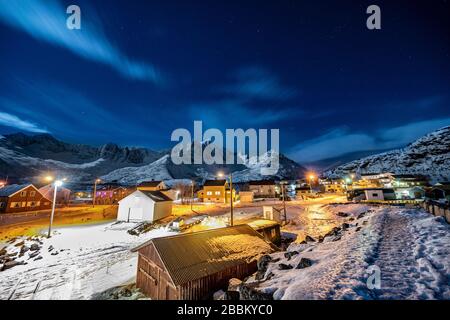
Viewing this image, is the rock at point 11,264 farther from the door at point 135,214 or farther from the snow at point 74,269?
the door at point 135,214

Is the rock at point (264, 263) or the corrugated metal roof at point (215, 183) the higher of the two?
the corrugated metal roof at point (215, 183)

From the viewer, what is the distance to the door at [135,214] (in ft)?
114

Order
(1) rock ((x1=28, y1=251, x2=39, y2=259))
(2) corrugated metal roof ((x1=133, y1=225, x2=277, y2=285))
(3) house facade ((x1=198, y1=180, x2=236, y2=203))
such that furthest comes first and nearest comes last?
(3) house facade ((x1=198, y1=180, x2=236, y2=203))
(1) rock ((x1=28, y1=251, x2=39, y2=259))
(2) corrugated metal roof ((x1=133, y1=225, x2=277, y2=285))

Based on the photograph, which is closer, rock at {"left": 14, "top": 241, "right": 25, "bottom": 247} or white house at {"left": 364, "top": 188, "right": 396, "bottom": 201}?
rock at {"left": 14, "top": 241, "right": 25, "bottom": 247}

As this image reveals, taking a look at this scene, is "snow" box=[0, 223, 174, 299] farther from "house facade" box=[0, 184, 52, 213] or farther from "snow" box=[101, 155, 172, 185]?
"snow" box=[101, 155, 172, 185]

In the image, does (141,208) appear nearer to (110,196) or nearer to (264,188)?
(110,196)

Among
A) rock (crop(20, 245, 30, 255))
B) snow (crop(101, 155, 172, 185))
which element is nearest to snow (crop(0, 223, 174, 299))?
rock (crop(20, 245, 30, 255))

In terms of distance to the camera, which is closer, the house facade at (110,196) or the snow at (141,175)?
the house facade at (110,196)

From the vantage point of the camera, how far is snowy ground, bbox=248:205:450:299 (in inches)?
282

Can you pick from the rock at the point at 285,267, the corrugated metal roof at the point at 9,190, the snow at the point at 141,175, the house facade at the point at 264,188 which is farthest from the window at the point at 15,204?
the snow at the point at 141,175

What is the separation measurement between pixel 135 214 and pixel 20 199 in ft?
104

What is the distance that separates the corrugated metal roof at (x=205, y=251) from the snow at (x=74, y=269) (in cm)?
428

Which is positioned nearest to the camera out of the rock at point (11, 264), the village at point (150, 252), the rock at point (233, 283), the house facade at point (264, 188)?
the rock at point (233, 283)

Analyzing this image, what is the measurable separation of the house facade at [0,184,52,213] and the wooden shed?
162 ft
